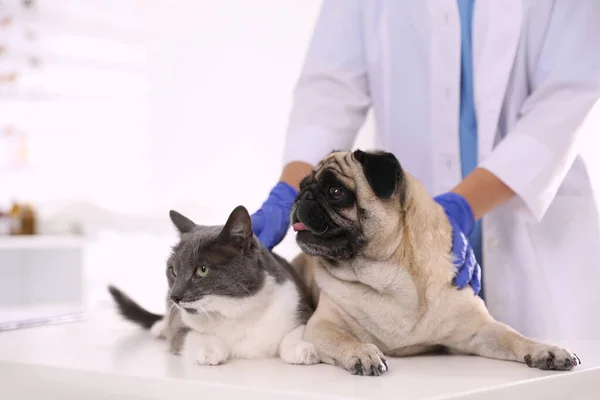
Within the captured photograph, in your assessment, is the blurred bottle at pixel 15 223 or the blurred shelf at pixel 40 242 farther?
the blurred bottle at pixel 15 223

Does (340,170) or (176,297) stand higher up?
(340,170)

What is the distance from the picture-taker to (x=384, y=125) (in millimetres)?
1689

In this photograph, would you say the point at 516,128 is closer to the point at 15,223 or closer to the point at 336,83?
the point at 336,83

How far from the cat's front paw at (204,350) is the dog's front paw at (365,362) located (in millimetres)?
205

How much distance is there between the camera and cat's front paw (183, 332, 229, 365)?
101 cm

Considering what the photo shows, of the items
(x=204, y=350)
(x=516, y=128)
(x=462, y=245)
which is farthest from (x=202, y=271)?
(x=516, y=128)

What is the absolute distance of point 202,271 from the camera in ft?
3.65

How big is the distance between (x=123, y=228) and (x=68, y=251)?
1.16 ft

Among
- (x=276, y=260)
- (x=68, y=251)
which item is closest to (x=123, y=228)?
(x=68, y=251)

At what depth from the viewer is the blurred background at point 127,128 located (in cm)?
372

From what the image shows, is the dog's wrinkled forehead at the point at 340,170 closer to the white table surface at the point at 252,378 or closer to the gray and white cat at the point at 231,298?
the gray and white cat at the point at 231,298

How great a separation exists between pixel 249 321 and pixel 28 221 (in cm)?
306

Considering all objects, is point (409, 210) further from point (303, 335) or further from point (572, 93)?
point (572, 93)

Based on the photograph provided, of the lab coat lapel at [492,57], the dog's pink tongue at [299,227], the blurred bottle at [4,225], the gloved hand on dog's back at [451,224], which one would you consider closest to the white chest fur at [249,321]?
the dog's pink tongue at [299,227]
